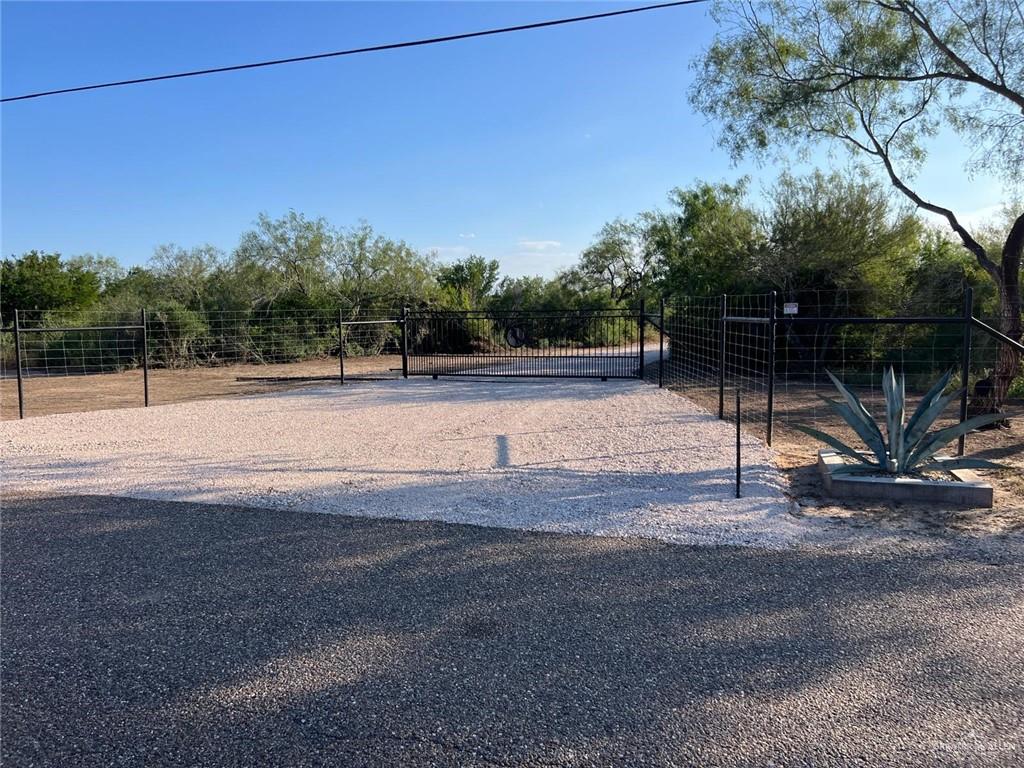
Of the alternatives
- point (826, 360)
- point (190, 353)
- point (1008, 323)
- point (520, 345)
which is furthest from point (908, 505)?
point (190, 353)

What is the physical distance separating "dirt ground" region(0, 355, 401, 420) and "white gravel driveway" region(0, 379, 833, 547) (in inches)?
77.0

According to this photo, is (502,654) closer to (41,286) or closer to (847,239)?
(847,239)

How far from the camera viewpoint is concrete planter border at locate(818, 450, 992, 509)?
5717mm

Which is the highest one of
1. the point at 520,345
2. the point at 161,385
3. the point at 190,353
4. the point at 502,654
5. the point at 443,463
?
the point at 520,345

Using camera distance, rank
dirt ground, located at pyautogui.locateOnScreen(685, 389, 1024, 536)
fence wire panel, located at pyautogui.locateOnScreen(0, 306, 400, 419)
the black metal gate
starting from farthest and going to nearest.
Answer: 1. the black metal gate
2. fence wire panel, located at pyautogui.locateOnScreen(0, 306, 400, 419)
3. dirt ground, located at pyautogui.locateOnScreen(685, 389, 1024, 536)

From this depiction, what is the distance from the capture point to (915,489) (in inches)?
232

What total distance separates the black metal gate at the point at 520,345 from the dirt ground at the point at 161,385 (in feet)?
6.23

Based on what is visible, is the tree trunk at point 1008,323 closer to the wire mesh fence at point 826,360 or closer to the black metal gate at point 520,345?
the wire mesh fence at point 826,360

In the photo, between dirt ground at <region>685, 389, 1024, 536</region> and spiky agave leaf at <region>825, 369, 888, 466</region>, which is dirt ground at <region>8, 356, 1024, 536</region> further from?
spiky agave leaf at <region>825, 369, 888, 466</region>

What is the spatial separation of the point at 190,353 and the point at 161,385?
5520 millimetres

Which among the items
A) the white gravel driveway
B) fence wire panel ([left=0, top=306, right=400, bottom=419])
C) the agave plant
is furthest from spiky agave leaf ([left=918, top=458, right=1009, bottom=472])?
fence wire panel ([left=0, top=306, right=400, bottom=419])

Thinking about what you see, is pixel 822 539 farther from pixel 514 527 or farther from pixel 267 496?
pixel 267 496

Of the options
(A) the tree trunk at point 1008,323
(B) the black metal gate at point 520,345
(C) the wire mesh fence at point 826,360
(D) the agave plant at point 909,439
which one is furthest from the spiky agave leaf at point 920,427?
(B) the black metal gate at point 520,345

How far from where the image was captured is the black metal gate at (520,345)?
17.7m
